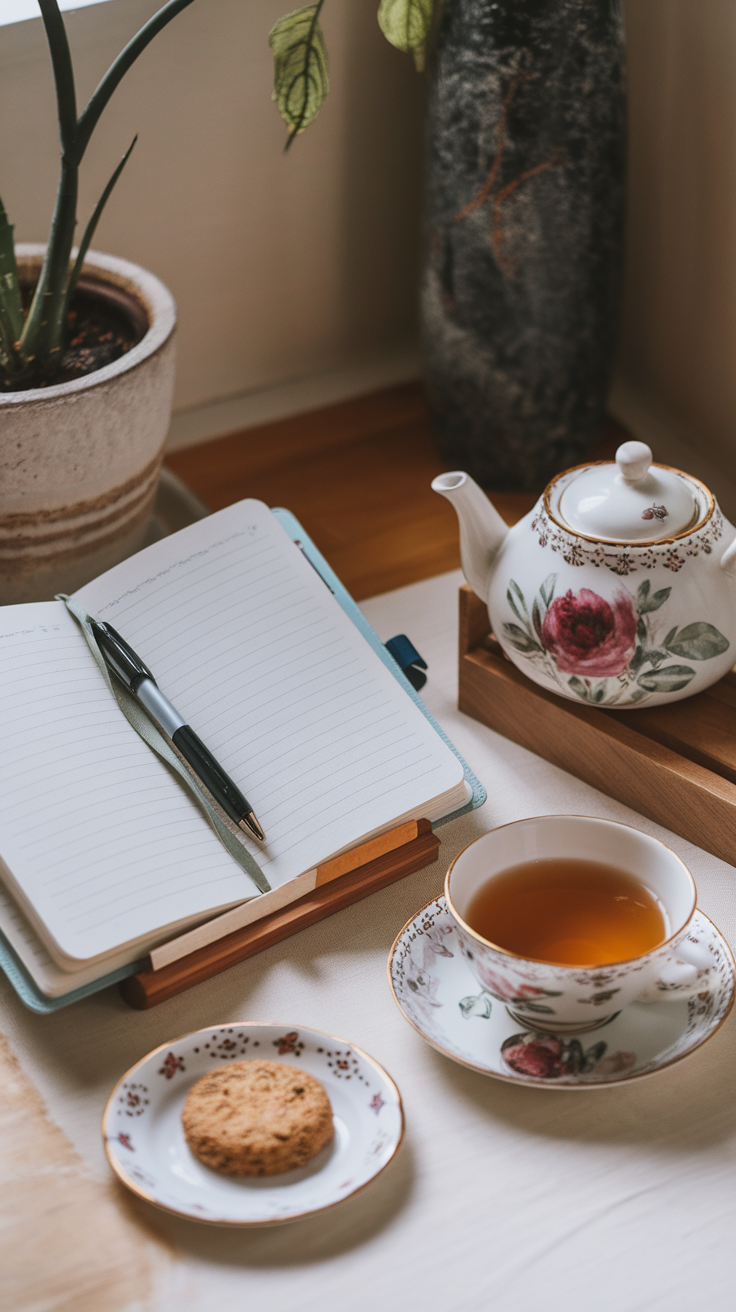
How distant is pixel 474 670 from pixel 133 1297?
0.46m

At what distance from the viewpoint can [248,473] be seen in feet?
4.05

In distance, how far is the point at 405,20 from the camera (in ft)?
2.88

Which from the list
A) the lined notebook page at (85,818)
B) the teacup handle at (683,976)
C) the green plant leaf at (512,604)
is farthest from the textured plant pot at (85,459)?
the teacup handle at (683,976)

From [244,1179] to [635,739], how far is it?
360 millimetres

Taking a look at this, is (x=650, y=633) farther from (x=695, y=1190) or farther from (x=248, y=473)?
(x=248, y=473)

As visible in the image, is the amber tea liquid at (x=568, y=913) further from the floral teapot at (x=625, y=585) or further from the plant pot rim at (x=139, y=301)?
the plant pot rim at (x=139, y=301)

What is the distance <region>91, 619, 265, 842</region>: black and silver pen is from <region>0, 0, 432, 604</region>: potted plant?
0.13 m

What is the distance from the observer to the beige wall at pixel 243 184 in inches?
43.6

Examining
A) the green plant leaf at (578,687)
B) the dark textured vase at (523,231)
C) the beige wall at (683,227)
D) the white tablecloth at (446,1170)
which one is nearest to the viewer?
the white tablecloth at (446,1170)

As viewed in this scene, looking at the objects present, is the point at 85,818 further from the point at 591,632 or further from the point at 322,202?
the point at 322,202

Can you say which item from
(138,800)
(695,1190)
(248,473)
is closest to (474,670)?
(138,800)

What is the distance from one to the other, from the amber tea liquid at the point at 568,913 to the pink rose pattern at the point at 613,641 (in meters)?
0.14

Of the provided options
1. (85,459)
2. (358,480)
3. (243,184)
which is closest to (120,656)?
(85,459)

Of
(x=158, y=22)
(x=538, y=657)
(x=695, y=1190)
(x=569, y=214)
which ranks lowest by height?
(x=695, y=1190)
